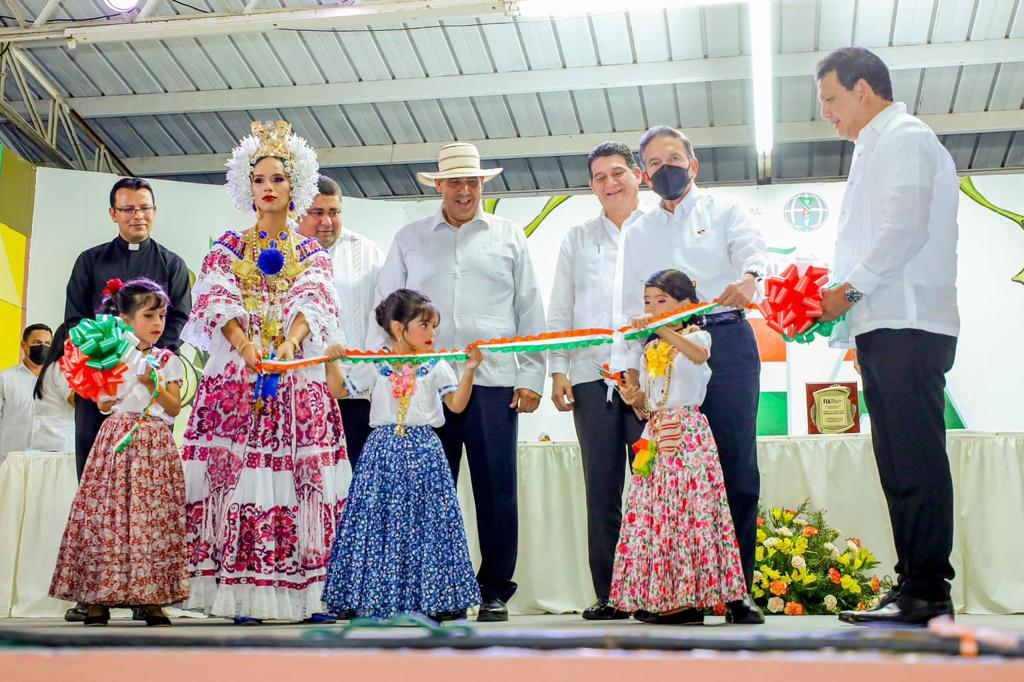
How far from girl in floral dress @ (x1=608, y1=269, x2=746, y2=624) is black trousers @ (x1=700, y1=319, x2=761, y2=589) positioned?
8cm

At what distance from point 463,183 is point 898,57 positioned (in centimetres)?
483

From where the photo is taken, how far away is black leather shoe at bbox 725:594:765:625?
3.22 meters

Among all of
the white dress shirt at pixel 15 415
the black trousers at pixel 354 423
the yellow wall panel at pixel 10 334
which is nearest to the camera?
the black trousers at pixel 354 423

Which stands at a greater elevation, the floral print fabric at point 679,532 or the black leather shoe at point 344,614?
the floral print fabric at point 679,532

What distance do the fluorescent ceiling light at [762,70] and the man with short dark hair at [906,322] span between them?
12.3 feet

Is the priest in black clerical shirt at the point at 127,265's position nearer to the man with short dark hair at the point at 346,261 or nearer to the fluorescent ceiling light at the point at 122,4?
the man with short dark hair at the point at 346,261

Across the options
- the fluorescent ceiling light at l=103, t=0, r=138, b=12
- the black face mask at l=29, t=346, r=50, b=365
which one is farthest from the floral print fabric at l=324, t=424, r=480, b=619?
the fluorescent ceiling light at l=103, t=0, r=138, b=12

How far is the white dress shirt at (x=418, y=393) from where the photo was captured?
3.60 meters

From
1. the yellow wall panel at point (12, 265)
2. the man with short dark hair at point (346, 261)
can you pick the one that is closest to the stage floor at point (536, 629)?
the man with short dark hair at point (346, 261)

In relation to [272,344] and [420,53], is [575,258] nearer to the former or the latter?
[272,344]

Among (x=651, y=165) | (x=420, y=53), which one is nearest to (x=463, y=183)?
(x=651, y=165)

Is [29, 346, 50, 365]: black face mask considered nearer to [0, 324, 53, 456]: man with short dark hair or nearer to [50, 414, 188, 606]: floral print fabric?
[0, 324, 53, 456]: man with short dark hair

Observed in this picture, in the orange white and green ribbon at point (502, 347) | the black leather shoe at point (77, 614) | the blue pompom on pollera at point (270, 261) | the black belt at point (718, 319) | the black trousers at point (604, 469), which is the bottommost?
the black leather shoe at point (77, 614)

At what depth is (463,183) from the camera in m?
4.09
